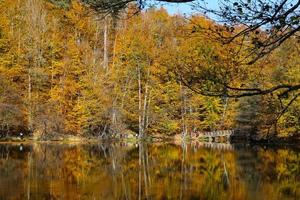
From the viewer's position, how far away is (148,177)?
16.8 meters

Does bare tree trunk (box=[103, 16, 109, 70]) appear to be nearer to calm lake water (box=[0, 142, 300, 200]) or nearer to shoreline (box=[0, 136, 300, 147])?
shoreline (box=[0, 136, 300, 147])

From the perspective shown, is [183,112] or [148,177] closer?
[148,177]

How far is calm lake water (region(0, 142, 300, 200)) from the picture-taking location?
1341 cm

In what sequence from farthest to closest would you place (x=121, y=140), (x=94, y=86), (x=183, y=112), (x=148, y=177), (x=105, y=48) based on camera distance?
1. (x=105, y=48)
2. (x=183, y=112)
3. (x=94, y=86)
4. (x=121, y=140)
5. (x=148, y=177)

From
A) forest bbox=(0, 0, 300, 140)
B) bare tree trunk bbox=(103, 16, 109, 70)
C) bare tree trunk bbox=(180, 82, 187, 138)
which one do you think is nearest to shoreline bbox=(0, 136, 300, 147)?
forest bbox=(0, 0, 300, 140)

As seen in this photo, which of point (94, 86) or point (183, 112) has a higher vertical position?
point (94, 86)

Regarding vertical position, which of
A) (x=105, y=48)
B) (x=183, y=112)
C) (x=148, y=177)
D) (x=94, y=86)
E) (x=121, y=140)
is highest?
(x=105, y=48)

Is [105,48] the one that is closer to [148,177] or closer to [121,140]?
[121,140]

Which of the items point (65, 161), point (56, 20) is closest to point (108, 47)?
point (56, 20)

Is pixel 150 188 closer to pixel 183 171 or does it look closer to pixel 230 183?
pixel 230 183

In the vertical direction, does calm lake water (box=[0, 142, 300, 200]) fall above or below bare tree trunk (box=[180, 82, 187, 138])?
below

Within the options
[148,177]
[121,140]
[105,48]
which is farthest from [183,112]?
[148,177]

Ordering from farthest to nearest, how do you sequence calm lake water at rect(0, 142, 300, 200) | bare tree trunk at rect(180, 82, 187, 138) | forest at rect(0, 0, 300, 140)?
bare tree trunk at rect(180, 82, 187, 138)
forest at rect(0, 0, 300, 140)
calm lake water at rect(0, 142, 300, 200)

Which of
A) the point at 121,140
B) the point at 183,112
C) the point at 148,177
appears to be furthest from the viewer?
the point at 183,112
